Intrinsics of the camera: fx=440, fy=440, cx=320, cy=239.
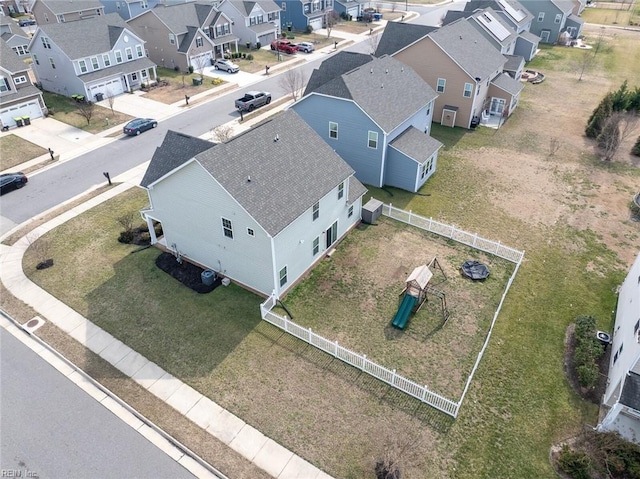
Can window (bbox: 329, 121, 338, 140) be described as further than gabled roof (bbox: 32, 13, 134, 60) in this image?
No

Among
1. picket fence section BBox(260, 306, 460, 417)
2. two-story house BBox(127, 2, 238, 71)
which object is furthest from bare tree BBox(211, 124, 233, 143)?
picket fence section BBox(260, 306, 460, 417)

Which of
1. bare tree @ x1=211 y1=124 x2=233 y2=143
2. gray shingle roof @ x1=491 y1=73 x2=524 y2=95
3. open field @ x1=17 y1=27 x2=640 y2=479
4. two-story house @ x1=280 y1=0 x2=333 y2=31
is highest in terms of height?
two-story house @ x1=280 y1=0 x2=333 y2=31

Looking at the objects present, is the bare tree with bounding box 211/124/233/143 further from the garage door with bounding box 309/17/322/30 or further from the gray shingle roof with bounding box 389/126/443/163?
the garage door with bounding box 309/17/322/30

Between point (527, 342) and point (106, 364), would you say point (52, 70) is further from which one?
point (527, 342)

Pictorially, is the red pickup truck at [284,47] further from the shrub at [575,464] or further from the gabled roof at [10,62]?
the shrub at [575,464]

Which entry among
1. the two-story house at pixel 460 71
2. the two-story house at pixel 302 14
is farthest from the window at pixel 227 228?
the two-story house at pixel 302 14

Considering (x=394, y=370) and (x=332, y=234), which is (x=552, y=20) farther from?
(x=394, y=370)

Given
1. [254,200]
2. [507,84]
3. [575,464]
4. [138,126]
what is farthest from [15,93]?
[575,464]
